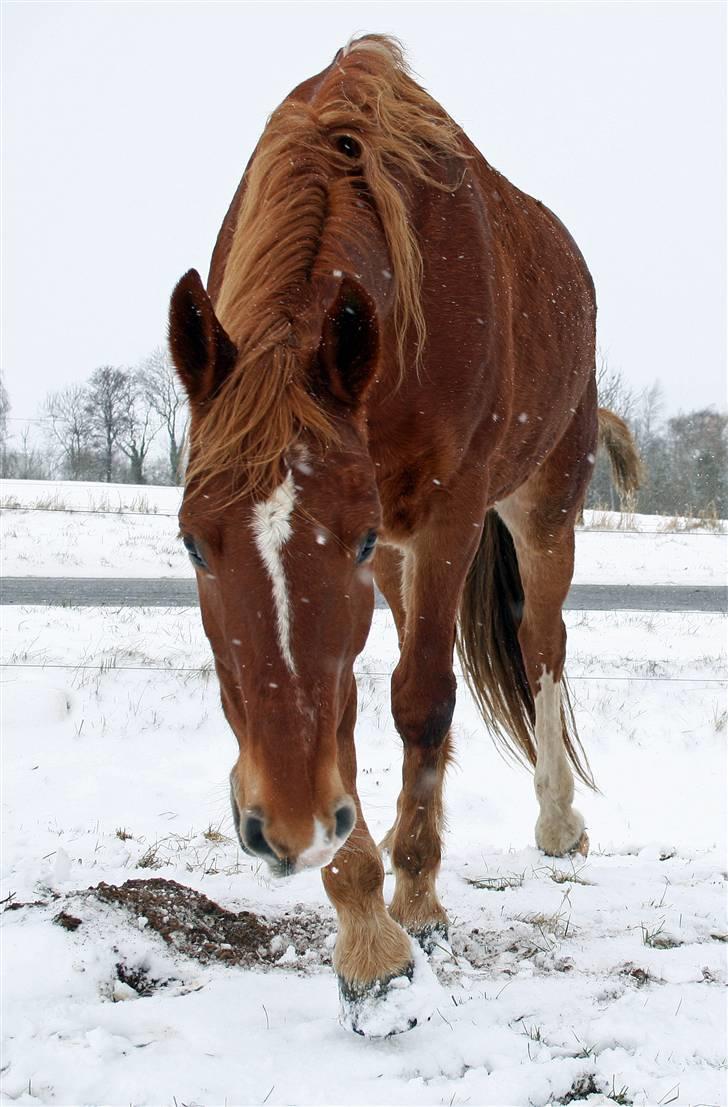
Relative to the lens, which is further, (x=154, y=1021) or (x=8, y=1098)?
(x=154, y=1021)

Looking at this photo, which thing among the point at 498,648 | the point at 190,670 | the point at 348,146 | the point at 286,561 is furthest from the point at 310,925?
the point at 190,670

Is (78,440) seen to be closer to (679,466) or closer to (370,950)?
(679,466)

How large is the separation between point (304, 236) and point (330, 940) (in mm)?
2115

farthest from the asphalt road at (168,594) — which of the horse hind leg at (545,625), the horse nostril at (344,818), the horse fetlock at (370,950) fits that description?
the horse nostril at (344,818)

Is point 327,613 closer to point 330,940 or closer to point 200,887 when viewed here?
point 330,940

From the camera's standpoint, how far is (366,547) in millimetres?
2152

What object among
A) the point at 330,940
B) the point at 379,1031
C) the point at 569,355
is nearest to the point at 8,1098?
the point at 379,1031

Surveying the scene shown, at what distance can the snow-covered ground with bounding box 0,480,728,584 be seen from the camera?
41.3 ft

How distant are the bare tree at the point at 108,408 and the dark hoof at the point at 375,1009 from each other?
35.6m

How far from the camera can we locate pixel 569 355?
170 inches

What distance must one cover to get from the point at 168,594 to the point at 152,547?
306 centimetres

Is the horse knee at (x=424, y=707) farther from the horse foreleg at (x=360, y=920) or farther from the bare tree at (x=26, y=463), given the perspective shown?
the bare tree at (x=26, y=463)

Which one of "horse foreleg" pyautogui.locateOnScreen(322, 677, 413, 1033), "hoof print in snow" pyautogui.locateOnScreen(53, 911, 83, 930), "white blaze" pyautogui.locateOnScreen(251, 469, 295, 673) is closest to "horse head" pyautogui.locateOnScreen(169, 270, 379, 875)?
"white blaze" pyautogui.locateOnScreen(251, 469, 295, 673)

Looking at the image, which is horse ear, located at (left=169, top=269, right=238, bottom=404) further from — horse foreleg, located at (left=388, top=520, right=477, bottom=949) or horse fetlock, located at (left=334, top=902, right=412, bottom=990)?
horse fetlock, located at (left=334, top=902, right=412, bottom=990)
